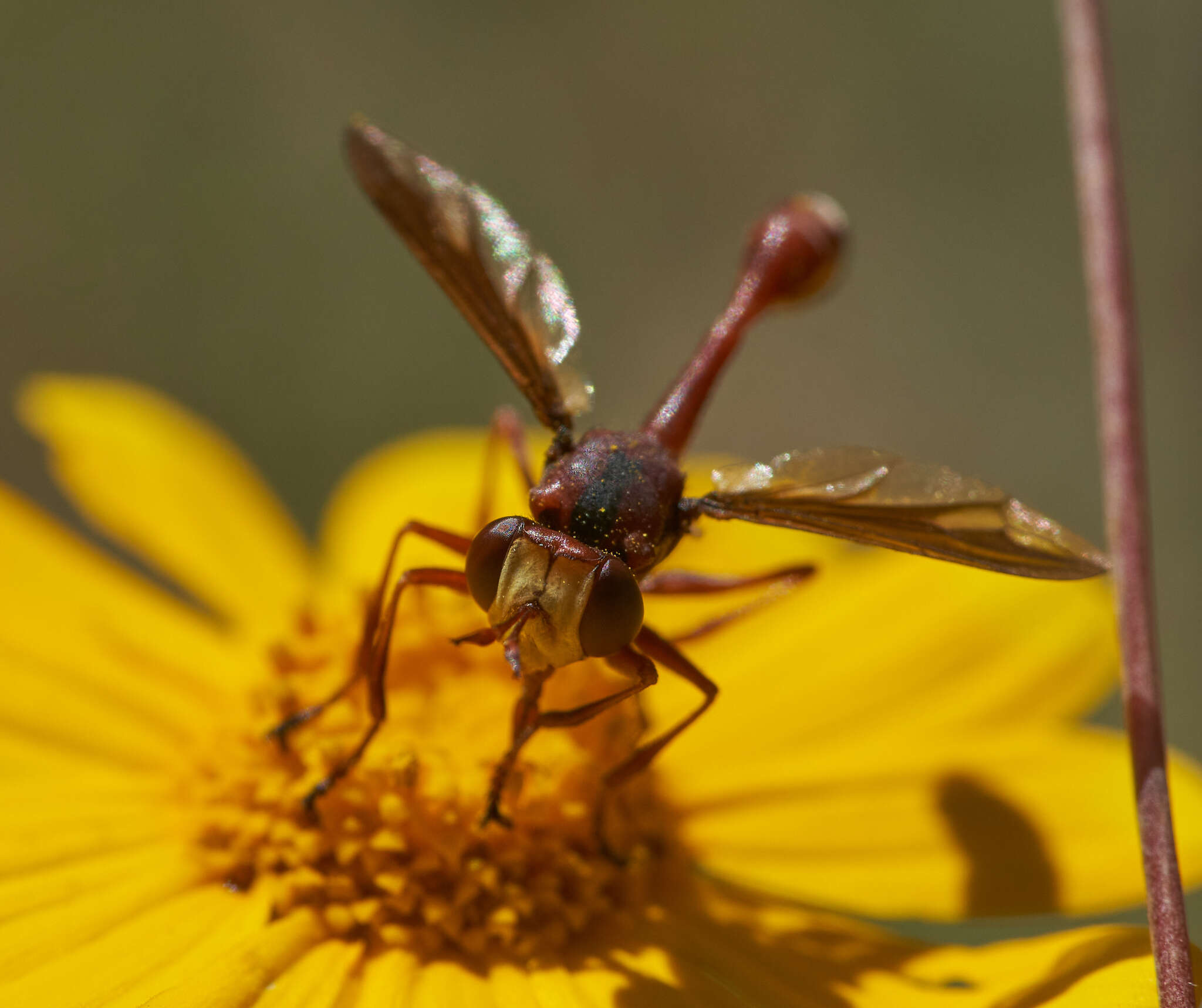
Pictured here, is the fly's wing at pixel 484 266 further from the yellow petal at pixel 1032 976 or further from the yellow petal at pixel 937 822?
the yellow petal at pixel 1032 976

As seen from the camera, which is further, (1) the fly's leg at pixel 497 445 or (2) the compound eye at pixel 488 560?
(1) the fly's leg at pixel 497 445

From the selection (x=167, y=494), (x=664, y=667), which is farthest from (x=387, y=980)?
(x=167, y=494)

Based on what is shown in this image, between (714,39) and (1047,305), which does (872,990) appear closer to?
(1047,305)

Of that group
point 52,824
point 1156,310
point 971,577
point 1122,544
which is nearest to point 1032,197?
point 1156,310

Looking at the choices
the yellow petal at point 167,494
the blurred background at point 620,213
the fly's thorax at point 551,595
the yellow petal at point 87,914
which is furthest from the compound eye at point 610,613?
the blurred background at point 620,213

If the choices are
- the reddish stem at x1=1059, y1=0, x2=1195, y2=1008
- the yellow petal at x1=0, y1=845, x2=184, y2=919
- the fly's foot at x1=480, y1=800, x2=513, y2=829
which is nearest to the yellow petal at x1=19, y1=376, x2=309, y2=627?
the yellow petal at x1=0, y1=845, x2=184, y2=919
